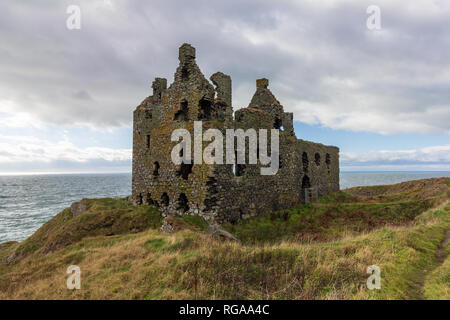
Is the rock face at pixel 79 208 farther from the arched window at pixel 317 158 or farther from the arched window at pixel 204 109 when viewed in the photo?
the arched window at pixel 317 158

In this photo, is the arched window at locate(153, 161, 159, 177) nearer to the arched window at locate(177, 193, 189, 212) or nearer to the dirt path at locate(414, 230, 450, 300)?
the arched window at locate(177, 193, 189, 212)

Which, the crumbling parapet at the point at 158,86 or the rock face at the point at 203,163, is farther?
the crumbling parapet at the point at 158,86

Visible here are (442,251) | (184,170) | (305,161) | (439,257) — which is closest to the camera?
(439,257)

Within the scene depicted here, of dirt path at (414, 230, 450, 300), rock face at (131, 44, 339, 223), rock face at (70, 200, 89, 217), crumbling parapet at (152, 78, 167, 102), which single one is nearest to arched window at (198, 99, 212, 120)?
rock face at (131, 44, 339, 223)

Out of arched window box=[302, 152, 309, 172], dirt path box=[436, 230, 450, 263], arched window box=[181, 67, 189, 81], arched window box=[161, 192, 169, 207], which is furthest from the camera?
arched window box=[302, 152, 309, 172]

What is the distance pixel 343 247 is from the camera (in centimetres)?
930

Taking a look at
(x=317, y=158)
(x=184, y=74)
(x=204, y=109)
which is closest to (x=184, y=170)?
(x=204, y=109)

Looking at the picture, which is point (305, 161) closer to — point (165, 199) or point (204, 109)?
point (204, 109)

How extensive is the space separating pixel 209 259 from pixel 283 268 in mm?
2509

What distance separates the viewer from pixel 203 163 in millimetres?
15641

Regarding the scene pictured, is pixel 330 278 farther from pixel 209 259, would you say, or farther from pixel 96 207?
pixel 96 207

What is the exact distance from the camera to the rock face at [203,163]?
15.9m

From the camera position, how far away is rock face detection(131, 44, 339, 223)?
52.1ft

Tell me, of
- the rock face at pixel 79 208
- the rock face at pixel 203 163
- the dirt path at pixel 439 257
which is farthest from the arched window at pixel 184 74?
the dirt path at pixel 439 257
